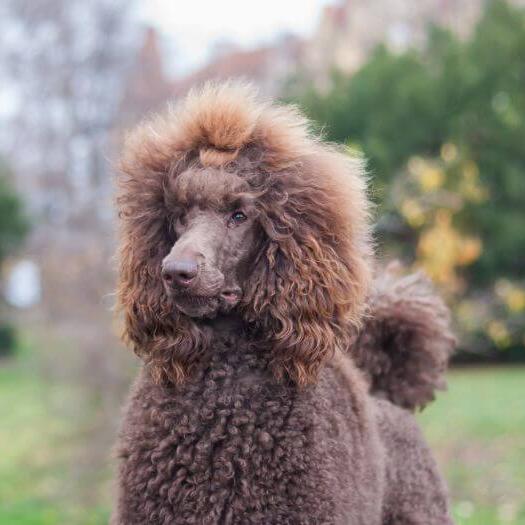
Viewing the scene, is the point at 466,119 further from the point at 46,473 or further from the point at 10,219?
the point at 10,219

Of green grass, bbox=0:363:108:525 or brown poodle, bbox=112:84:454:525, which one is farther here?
green grass, bbox=0:363:108:525

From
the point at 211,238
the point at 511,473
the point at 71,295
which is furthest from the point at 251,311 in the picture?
the point at 511,473

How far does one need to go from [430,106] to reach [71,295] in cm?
1069

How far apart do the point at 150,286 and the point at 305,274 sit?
0.57m

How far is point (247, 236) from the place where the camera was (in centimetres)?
313

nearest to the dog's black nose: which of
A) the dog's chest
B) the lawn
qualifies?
the dog's chest

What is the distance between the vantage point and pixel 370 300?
3.77 m

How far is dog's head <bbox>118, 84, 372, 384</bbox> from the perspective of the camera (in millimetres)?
3078

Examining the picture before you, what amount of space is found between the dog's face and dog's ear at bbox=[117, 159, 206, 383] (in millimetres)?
78

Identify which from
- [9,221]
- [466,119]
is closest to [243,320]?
[466,119]

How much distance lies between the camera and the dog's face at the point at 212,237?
2908 mm

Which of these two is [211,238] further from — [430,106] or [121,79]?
[121,79]

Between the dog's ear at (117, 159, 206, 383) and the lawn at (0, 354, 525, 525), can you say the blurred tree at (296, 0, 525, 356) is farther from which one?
the dog's ear at (117, 159, 206, 383)

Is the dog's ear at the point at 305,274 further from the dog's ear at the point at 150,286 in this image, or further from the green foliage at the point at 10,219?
the green foliage at the point at 10,219
